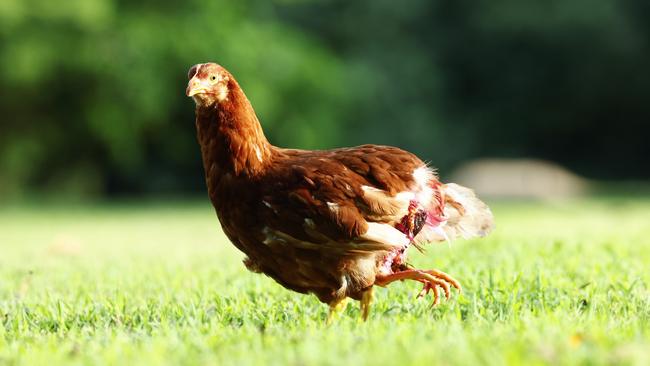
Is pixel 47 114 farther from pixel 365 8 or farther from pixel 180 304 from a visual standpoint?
pixel 180 304

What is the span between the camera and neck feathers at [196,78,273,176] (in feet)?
12.5

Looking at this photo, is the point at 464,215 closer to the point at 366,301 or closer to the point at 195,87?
the point at 366,301

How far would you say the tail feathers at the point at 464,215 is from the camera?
4156 millimetres

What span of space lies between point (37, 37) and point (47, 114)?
3.12 metres

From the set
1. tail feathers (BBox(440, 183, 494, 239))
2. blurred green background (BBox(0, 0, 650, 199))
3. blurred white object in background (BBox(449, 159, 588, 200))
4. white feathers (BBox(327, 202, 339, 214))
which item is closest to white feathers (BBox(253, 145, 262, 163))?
white feathers (BBox(327, 202, 339, 214))

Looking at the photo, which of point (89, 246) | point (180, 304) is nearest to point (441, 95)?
point (89, 246)

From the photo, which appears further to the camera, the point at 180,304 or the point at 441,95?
the point at 441,95

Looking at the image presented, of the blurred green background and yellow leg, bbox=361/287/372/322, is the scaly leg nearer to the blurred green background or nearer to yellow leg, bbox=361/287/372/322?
yellow leg, bbox=361/287/372/322

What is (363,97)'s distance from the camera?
2506cm

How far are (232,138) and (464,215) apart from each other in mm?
1161

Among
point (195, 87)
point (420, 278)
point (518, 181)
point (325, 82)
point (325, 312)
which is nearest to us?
point (195, 87)

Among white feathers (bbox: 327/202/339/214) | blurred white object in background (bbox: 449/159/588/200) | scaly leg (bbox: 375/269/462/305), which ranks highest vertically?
blurred white object in background (bbox: 449/159/588/200)

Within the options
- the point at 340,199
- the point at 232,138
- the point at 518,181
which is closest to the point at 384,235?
the point at 340,199

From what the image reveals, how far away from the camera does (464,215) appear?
164 inches
